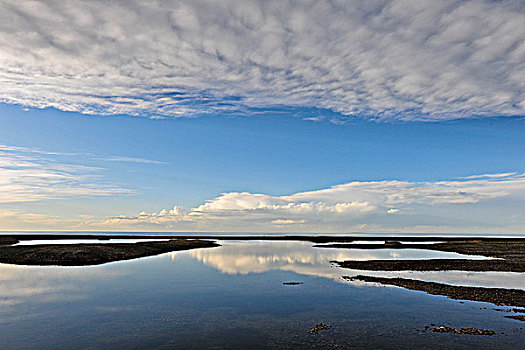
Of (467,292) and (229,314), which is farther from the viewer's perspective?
(467,292)

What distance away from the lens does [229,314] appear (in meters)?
28.1

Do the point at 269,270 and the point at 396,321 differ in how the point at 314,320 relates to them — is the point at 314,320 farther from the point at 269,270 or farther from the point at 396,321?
the point at 269,270

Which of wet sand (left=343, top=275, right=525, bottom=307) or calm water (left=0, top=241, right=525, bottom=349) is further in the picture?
wet sand (left=343, top=275, right=525, bottom=307)

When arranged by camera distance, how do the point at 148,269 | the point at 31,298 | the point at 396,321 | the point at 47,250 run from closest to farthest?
the point at 396,321 → the point at 31,298 → the point at 148,269 → the point at 47,250

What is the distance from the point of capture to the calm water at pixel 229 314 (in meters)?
21.4

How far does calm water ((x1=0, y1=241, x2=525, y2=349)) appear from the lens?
841 inches

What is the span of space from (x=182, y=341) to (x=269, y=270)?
3735 cm

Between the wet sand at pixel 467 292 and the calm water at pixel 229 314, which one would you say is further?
the wet sand at pixel 467 292

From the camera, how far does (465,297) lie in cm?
3388

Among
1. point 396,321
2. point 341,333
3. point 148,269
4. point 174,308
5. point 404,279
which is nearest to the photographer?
point 341,333

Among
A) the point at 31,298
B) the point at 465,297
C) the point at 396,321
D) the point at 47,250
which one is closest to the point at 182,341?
the point at 396,321

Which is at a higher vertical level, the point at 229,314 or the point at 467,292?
the point at 467,292

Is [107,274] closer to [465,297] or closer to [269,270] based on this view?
[269,270]

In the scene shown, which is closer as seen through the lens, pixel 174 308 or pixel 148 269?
pixel 174 308
